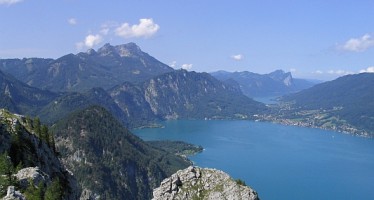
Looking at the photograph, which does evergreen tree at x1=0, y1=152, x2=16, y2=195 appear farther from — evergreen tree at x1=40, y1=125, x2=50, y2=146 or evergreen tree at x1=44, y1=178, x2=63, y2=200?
evergreen tree at x1=40, y1=125, x2=50, y2=146

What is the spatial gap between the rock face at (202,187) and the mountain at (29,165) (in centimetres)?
1559

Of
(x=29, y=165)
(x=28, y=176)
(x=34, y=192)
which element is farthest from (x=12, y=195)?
(x=29, y=165)

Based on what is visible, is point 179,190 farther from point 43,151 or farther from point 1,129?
point 1,129

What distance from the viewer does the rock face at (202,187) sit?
73.8 m

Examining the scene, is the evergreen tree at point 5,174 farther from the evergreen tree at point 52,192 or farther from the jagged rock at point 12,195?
the evergreen tree at point 52,192

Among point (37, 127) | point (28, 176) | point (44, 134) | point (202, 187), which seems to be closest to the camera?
point (28, 176)

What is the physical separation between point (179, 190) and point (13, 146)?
27.4m

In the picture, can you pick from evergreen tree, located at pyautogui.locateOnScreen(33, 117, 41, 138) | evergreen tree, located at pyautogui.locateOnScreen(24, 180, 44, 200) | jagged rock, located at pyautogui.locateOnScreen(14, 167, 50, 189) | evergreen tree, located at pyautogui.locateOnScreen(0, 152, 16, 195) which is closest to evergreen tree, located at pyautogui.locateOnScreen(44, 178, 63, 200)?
evergreen tree, located at pyautogui.locateOnScreen(24, 180, 44, 200)

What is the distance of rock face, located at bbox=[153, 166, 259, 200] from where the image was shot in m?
73.8

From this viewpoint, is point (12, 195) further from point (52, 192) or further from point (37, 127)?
point (37, 127)

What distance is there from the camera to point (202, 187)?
251 feet

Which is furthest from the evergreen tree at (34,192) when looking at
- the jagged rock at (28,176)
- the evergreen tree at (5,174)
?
the evergreen tree at (5,174)

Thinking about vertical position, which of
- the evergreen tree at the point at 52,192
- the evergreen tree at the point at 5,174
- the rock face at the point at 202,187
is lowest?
the rock face at the point at 202,187

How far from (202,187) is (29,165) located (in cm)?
2766
